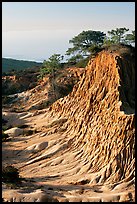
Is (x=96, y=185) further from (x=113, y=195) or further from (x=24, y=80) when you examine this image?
(x=24, y=80)

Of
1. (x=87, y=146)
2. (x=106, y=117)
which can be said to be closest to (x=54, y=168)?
(x=87, y=146)

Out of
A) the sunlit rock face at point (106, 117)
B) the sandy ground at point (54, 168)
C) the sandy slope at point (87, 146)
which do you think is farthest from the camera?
the sunlit rock face at point (106, 117)

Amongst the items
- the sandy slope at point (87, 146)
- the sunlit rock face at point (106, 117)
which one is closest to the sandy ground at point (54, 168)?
the sandy slope at point (87, 146)

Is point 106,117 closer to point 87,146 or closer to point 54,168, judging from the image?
point 87,146

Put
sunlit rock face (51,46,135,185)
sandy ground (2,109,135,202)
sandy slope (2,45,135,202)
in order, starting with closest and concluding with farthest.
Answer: sandy ground (2,109,135,202)
sandy slope (2,45,135,202)
sunlit rock face (51,46,135,185)

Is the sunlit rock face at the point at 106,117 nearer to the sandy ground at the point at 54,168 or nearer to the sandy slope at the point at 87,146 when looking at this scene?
the sandy slope at the point at 87,146

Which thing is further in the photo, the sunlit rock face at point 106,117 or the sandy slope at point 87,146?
the sunlit rock face at point 106,117

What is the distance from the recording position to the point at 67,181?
21516mm

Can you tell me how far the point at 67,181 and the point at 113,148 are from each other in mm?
3154

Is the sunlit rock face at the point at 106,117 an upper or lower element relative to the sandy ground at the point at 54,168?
upper

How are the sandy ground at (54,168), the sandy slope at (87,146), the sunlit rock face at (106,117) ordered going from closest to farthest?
the sandy ground at (54,168) → the sandy slope at (87,146) → the sunlit rock face at (106,117)

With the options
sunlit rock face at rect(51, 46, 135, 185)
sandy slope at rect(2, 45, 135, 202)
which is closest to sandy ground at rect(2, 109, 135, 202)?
sandy slope at rect(2, 45, 135, 202)

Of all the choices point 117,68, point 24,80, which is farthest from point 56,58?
point 117,68

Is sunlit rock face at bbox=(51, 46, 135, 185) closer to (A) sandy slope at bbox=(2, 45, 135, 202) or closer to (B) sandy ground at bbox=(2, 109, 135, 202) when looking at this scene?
(A) sandy slope at bbox=(2, 45, 135, 202)
